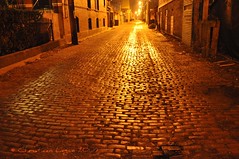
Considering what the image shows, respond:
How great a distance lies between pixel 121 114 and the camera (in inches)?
191

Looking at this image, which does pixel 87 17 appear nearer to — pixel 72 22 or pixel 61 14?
pixel 61 14

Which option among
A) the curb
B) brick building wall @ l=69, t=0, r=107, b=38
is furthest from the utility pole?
brick building wall @ l=69, t=0, r=107, b=38

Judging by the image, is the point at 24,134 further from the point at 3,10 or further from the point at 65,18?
the point at 65,18

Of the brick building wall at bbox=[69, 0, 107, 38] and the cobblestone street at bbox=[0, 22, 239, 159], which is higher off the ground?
the brick building wall at bbox=[69, 0, 107, 38]

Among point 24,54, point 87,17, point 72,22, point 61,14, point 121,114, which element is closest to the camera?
point 121,114

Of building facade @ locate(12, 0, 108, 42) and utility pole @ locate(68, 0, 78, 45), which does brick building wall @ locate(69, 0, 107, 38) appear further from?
utility pole @ locate(68, 0, 78, 45)

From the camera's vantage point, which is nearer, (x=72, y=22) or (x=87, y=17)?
(x=72, y=22)

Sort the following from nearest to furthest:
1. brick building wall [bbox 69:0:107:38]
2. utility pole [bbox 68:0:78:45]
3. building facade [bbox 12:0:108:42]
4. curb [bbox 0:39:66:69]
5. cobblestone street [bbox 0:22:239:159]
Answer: cobblestone street [bbox 0:22:239:159] < curb [bbox 0:39:66:69] < building facade [bbox 12:0:108:42] < utility pole [bbox 68:0:78:45] < brick building wall [bbox 69:0:107:38]

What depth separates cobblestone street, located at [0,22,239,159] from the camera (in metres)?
3.59

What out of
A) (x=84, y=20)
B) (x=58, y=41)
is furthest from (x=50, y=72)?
(x=84, y=20)

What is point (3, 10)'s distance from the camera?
33.3 feet

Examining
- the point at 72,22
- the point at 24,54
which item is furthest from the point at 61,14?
the point at 24,54

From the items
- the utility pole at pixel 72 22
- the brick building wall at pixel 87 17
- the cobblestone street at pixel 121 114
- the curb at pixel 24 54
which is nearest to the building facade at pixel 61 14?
the brick building wall at pixel 87 17

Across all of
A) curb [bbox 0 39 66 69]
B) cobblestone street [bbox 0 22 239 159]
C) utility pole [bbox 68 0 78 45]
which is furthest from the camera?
utility pole [bbox 68 0 78 45]
